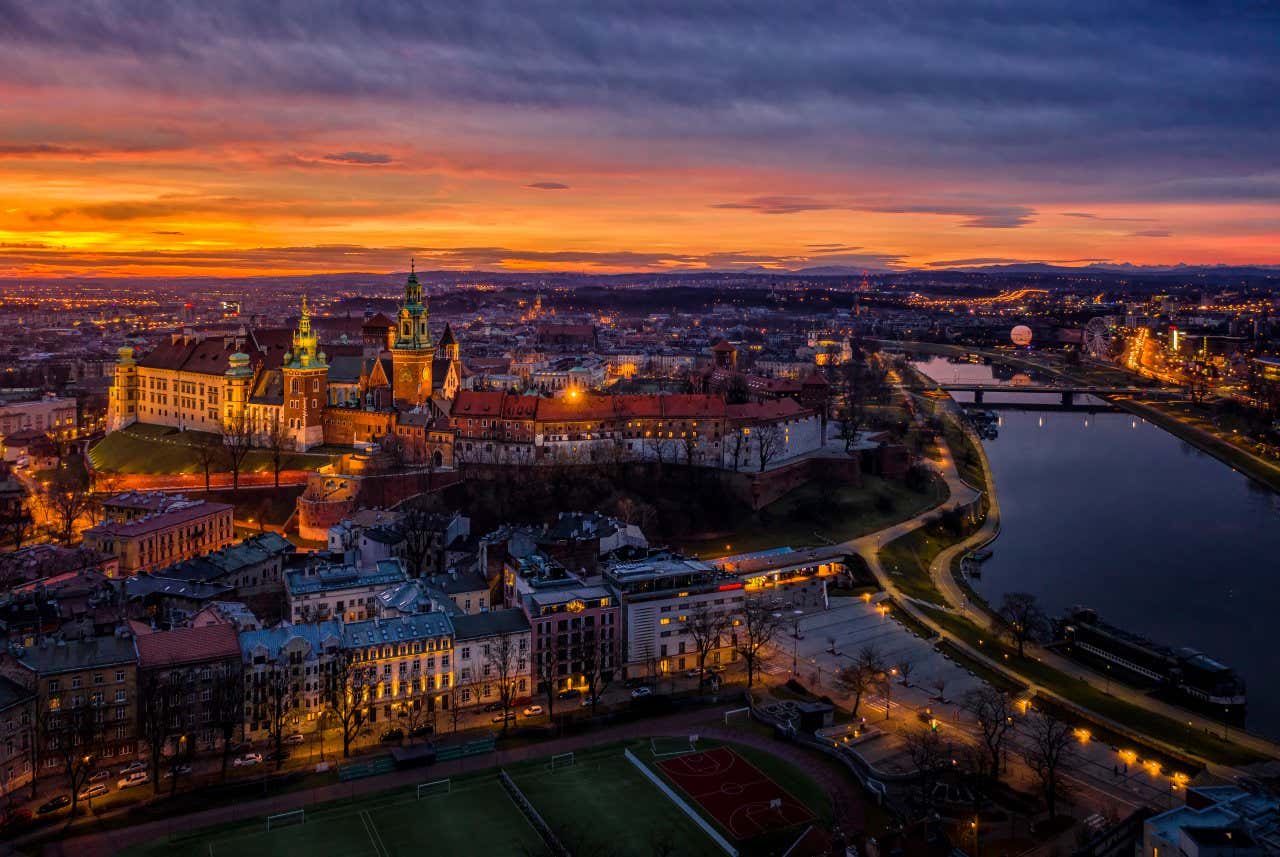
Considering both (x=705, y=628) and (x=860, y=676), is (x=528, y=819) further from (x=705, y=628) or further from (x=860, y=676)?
(x=860, y=676)

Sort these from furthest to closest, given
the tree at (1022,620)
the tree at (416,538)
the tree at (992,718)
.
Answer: the tree at (416,538) → the tree at (1022,620) → the tree at (992,718)

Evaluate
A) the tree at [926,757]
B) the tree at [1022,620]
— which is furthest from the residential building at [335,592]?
the tree at [1022,620]

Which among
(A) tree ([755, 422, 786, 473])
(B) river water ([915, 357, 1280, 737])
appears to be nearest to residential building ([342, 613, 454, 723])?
(B) river water ([915, 357, 1280, 737])

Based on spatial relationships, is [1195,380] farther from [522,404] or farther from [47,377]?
[47,377]

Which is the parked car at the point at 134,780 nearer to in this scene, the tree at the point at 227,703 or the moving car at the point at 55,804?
the moving car at the point at 55,804

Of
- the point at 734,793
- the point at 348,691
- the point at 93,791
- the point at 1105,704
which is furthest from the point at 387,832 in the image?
the point at 1105,704

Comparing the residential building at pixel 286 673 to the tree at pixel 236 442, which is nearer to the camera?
the residential building at pixel 286 673
